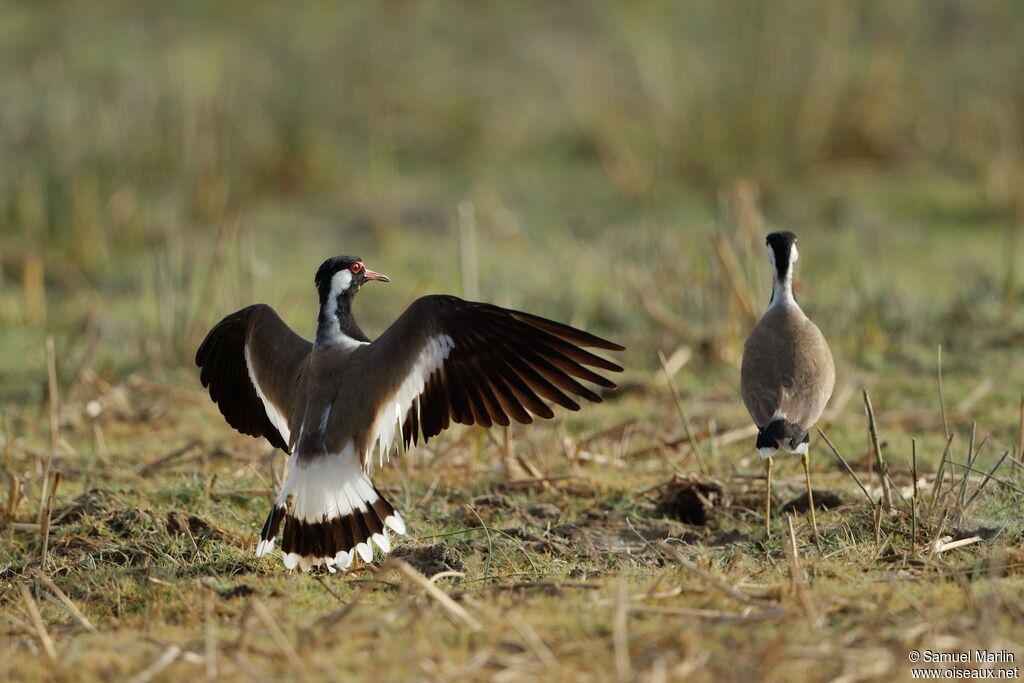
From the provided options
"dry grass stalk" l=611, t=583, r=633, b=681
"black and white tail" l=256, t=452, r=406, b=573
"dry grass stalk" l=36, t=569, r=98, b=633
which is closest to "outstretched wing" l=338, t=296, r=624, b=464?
"black and white tail" l=256, t=452, r=406, b=573

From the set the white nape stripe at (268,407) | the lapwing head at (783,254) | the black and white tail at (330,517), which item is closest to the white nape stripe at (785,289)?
the lapwing head at (783,254)

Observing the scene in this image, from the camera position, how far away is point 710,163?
10945 millimetres

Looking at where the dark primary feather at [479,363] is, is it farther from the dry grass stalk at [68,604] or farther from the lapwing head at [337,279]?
the dry grass stalk at [68,604]

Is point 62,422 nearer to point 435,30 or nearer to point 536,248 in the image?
point 536,248

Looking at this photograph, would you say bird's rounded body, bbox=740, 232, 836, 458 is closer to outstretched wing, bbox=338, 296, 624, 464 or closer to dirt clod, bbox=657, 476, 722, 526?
dirt clod, bbox=657, 476, 722, 526

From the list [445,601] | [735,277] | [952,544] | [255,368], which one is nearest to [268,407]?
[255,368]

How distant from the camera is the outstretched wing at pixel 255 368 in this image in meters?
5.28

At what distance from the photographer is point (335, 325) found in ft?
16.6

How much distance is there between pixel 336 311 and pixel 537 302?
12.2 ft

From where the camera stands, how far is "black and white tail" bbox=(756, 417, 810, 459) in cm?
486

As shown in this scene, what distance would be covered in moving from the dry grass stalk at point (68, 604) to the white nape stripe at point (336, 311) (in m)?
1.23

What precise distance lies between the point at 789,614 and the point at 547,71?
34.9 ft

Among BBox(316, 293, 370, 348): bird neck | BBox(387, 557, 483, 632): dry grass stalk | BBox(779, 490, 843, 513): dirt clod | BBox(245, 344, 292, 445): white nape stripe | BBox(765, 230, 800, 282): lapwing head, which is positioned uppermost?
BBox(765, 230, 800, 282): lapwing head

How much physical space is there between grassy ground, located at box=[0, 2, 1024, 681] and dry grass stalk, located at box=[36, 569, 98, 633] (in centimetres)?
2
